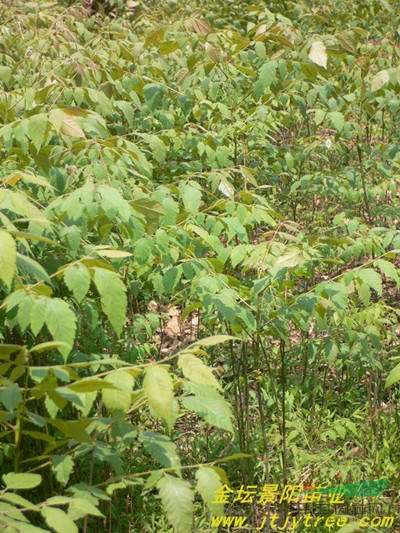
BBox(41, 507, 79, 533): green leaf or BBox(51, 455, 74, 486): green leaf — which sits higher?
BBox(41, 507, 79, 533): green leaf

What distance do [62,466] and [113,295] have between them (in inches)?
16.2

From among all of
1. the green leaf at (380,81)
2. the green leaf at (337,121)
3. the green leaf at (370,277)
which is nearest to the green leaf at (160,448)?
the green leaf at (370,277)

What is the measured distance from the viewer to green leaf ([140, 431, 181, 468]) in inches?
58.2

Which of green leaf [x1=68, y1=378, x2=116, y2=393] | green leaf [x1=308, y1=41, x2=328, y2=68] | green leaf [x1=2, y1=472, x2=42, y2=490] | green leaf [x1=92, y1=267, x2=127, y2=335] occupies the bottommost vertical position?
green leaf [x1=2, y1=472, x2=42, y2=490]

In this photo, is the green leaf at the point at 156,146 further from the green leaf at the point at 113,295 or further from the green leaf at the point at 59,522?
the green leaf at the point at 59,522

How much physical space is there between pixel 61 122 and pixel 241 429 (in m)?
1.27

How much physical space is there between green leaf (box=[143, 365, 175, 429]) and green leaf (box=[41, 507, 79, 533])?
10.5 inches

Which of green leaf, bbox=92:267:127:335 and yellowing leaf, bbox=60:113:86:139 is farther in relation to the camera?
yellowing leaf, bbox=60:113:86:139

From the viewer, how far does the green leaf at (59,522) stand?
132cm

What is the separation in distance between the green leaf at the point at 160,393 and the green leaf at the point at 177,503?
149mm

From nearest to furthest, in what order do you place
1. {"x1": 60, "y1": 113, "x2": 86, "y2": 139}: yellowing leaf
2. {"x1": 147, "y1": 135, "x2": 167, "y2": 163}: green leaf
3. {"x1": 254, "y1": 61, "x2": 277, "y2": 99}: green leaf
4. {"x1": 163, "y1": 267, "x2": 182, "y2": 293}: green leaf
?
{"x1": 60, "y1": 113, "x2": 86, "y2": 139}: yellowing leaf
{"x1": 163, "y1": 267, "x2": 182, "y2": 293}: green leaf
{"x1": 254, "y1": 61, "x2": 277, "y2": 99}: green leaf
{"x1": 147, "y1": 135, "x2": 167, "y2": 163}: green leaf

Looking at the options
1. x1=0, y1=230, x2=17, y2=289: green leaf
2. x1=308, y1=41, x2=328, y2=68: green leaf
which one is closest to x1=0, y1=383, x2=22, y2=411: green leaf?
x1=0, y1=230, x2=17, y2=289: green leaf

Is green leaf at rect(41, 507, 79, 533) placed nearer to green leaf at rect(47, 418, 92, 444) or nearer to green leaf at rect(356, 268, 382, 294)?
green leaf at rect(47, 418, 92, 444)

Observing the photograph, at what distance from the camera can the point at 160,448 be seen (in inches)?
59.4
